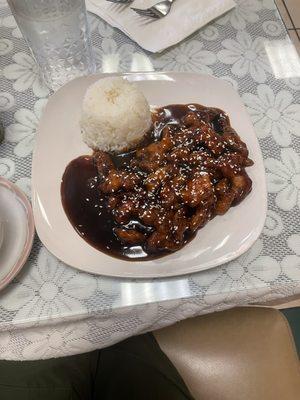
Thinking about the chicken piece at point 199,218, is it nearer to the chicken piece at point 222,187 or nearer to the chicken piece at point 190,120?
the chicken piece at point 222,187

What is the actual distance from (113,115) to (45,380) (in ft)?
2.60

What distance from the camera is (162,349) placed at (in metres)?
1.20

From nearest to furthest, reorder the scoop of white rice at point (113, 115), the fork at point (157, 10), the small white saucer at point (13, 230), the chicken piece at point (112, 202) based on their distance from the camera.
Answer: the small white saucer at point (13, 230)
the chicken piece at point (112, 202)
the scoop of white rice at point (113, 115)
the fork at point (157, 10)

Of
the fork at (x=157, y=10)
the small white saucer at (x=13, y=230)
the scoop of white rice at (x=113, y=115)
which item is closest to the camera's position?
the small white saucer at (x=13, y=230)

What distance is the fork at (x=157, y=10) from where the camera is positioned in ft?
4.82

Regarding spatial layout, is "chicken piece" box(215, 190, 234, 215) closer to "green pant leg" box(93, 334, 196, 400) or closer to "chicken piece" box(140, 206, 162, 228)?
"chicken piece" box(140, 206, 162, 228)

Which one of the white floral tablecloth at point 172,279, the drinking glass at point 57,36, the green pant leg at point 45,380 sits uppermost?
the drinking glass at point 57,36

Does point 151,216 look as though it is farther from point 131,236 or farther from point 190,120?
point 190,120

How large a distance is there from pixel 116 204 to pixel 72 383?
533 mm

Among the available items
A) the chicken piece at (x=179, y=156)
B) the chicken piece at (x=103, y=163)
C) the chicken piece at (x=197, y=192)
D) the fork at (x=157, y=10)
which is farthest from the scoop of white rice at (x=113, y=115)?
the fork at (x=157, y=10)

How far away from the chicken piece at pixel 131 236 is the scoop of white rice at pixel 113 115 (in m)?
0.32

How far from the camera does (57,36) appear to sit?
1322mm

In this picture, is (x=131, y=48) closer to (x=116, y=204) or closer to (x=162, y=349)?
(x=116, y=204)

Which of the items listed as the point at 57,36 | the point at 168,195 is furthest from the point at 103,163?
the point at 57,36
